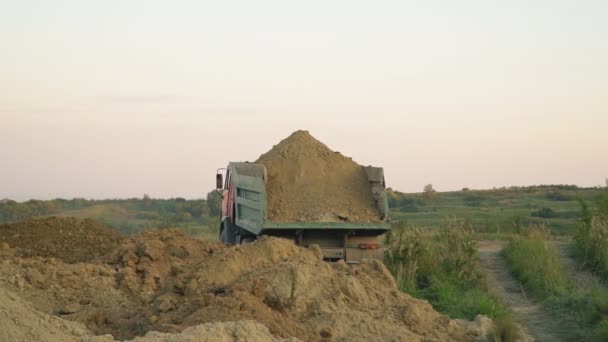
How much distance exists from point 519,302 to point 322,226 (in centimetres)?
417

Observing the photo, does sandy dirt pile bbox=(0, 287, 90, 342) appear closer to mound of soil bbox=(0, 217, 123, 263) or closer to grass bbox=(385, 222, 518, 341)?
grass bbox=(385, 222, 518, 341)

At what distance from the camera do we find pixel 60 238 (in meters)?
16.4

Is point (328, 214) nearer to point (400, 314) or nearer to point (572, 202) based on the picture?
point (400, 314)

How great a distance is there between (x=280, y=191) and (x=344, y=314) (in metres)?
4.60

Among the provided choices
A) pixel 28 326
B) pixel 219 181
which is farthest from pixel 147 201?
pixel 28 326

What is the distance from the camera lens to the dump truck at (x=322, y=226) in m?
13.2

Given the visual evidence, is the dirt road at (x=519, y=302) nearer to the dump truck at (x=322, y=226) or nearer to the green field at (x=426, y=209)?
the dump truck at (x=322, y=226)

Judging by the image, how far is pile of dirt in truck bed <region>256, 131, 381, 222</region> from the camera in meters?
13.6

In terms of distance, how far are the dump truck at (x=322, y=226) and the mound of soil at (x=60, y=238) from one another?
9.00ft

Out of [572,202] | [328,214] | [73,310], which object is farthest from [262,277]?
[572,202]

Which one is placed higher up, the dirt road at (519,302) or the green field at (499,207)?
the green field at (499,207)

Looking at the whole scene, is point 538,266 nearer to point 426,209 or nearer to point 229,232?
point 229,232

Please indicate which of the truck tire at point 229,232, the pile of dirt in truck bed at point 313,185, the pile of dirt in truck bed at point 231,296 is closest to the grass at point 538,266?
the pile of dirt in truck bed at point 313,185

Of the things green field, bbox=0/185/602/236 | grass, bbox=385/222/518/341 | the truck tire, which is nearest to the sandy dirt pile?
grass, bbox=385/222/518/341
